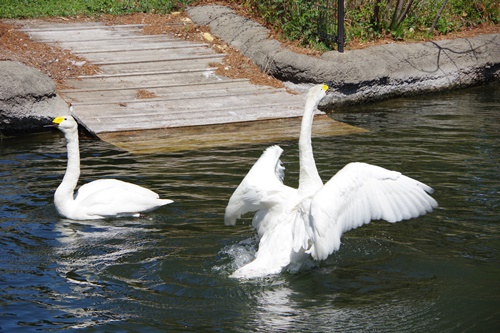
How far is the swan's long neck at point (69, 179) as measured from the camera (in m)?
7.09

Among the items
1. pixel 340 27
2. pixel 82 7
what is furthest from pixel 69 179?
pixel 82 7

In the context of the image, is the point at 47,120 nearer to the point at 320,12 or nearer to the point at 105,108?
the point at 105,108

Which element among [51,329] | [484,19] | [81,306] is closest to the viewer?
[51,329]

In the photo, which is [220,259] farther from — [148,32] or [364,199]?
[148,32]

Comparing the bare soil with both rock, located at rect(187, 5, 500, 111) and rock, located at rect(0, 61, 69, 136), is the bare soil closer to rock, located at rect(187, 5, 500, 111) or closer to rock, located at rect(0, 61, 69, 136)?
rock, located at rect(187, 5, 500, 111)

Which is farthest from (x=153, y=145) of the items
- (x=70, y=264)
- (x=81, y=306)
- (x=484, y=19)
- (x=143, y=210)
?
(x=484, y=19)

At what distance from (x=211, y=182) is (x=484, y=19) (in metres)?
8.20

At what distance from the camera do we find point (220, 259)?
238 inches

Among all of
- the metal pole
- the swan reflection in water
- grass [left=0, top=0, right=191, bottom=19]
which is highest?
grass [left=0, top=0, right=191, bottom=19]

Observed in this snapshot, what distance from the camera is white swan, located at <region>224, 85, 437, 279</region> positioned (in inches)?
210

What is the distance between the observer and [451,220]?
674 cm

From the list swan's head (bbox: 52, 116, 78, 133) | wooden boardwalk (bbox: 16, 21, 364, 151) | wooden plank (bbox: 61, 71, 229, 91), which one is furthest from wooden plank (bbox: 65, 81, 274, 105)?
swan's head (bbox: 52, 116, 78, 133)

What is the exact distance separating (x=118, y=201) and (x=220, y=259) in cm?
148

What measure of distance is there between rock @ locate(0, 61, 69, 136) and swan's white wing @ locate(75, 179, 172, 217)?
329 centimetres
